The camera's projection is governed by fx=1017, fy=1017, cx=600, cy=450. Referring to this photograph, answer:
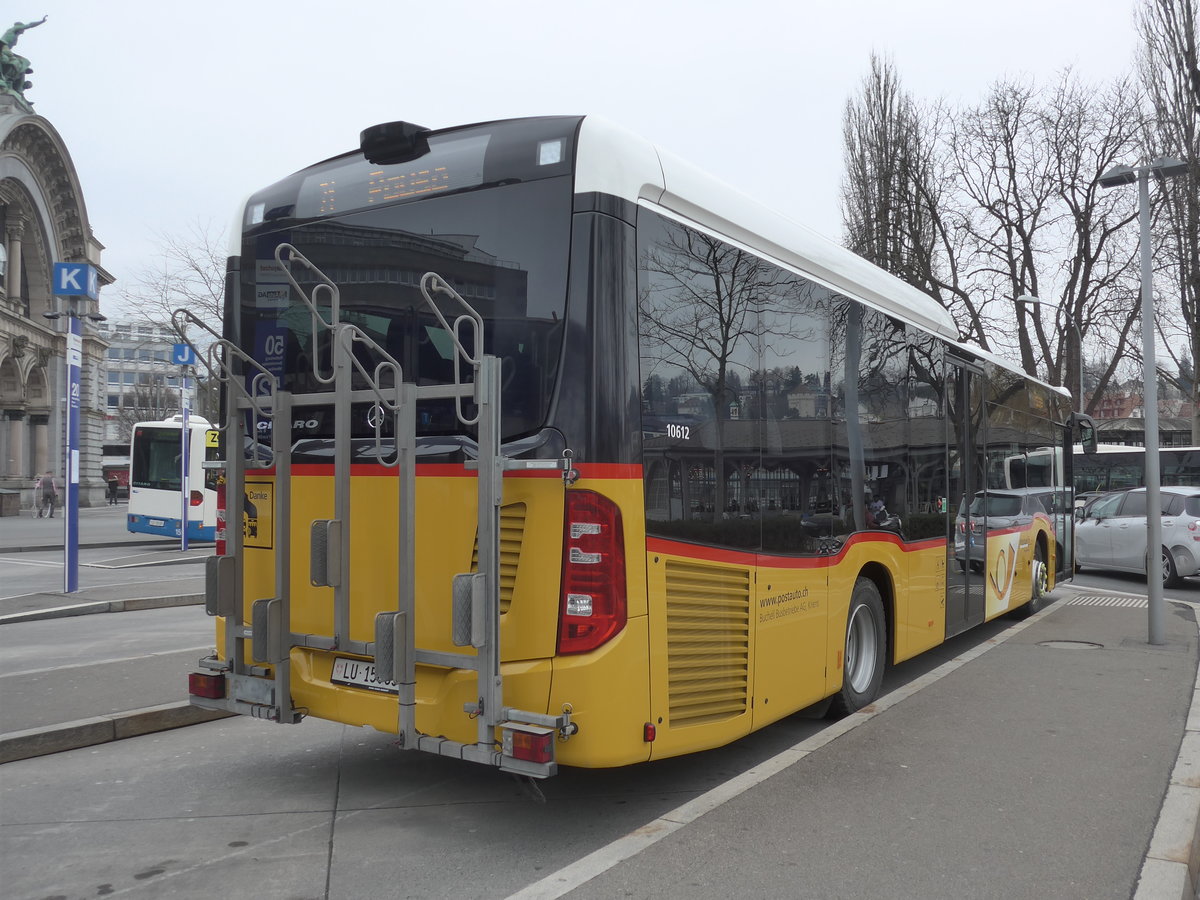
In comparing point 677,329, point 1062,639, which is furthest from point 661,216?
point 1062,639

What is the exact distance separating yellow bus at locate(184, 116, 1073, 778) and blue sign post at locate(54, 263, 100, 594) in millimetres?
8683

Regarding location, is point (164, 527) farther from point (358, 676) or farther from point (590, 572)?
point (590, 572)

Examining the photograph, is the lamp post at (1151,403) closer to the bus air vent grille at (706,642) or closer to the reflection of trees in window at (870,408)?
the reflection of trees in window at (870,408)

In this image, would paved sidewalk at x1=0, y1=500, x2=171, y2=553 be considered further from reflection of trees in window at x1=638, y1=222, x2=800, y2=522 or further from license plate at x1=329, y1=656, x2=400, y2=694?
reflection of trees in window at x1=638, y1=222, x2=800, y2=522

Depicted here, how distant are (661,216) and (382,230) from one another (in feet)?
4.49

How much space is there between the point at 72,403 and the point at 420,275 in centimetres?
1041

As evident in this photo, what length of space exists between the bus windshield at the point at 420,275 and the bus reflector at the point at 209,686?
4.24 ft

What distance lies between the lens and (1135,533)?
54.6 ft

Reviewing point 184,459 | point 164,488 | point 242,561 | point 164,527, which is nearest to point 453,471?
point 242,561

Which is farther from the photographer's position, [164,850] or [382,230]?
[382,230]

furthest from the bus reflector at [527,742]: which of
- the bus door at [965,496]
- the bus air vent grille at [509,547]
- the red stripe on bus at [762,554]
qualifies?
the bus door at [965,496]

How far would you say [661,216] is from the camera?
469 cm

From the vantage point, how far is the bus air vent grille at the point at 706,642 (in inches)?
180

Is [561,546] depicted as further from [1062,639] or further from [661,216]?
[1062,639]
